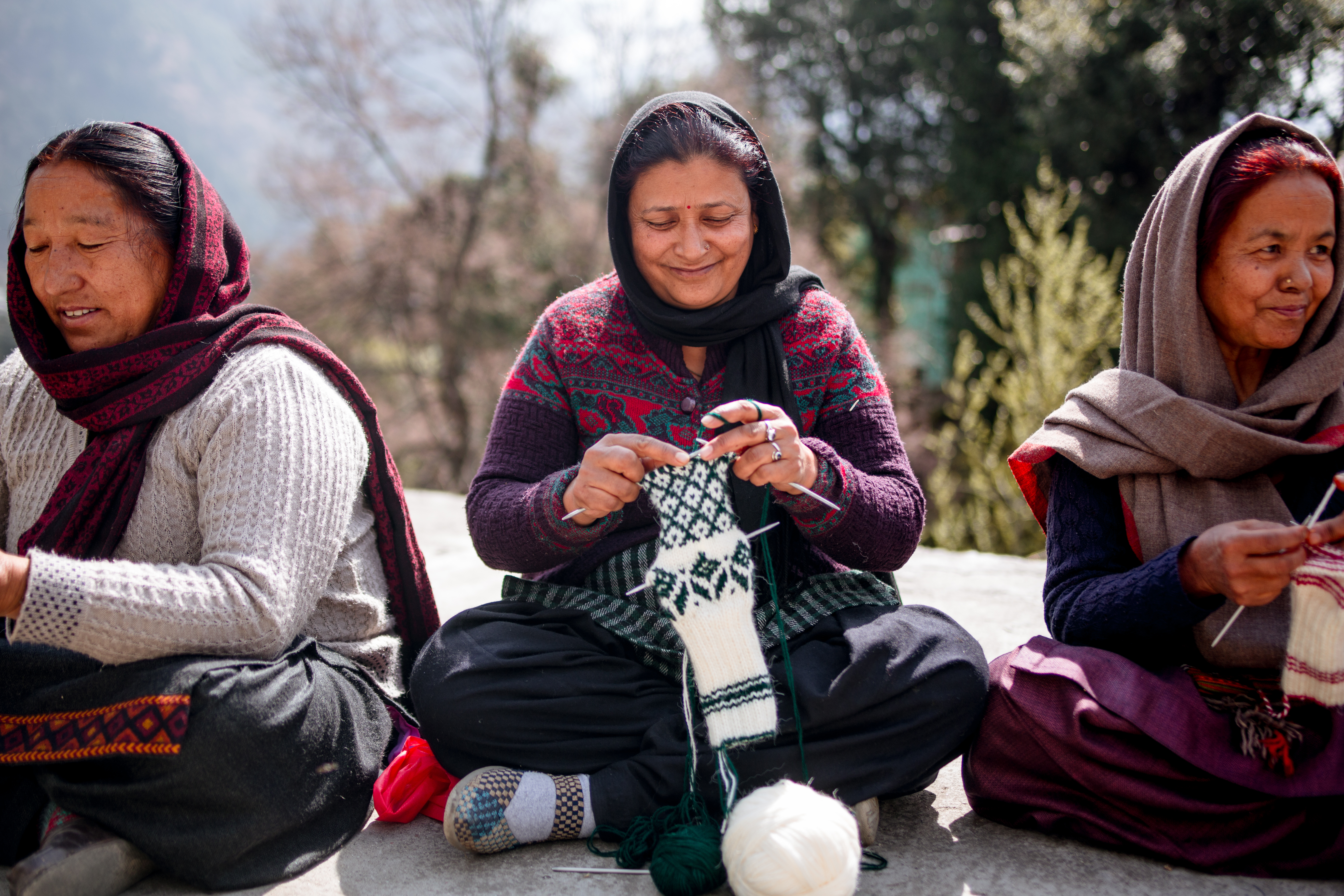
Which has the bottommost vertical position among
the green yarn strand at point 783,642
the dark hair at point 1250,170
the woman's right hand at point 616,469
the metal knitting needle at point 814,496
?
the green yarn strand at point 783,642

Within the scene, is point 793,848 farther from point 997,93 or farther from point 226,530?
point 997,93

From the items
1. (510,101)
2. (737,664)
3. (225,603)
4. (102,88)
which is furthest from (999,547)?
(102,88)

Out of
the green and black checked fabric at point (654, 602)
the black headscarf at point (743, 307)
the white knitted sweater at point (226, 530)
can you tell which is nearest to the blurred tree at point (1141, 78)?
the black headscarf at point (743, 307)

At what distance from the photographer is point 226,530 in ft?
5.90

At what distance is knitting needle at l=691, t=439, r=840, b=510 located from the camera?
5.87ft

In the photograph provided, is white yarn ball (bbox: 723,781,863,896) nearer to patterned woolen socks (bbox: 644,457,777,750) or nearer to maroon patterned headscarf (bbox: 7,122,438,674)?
patterned woolen socks (bbox: 644,457,777,750)

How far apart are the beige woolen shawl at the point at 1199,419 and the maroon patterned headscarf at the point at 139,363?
1.68 m

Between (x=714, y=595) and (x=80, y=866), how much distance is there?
1.23 m

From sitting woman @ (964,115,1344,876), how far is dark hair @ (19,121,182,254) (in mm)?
1974

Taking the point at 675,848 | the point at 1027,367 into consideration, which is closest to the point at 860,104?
the point at 1027,367

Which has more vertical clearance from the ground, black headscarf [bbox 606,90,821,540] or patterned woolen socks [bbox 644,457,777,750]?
black headscarf [bbox 606,90,821,540]

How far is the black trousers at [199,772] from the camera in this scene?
5.46 feet

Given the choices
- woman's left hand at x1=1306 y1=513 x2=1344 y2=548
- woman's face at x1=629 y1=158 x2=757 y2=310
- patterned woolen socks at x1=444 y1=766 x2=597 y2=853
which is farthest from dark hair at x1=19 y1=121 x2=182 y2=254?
woman's left hand at x1=1306 y1=513 x2=1344 y2=548

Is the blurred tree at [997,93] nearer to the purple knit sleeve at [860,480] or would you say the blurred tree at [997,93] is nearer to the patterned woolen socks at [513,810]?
Answer: the purple knit sleeve at [860,480]
